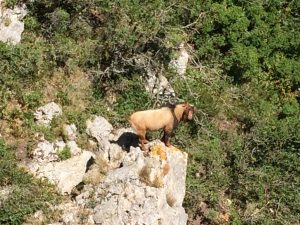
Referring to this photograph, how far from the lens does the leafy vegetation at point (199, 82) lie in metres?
15.2

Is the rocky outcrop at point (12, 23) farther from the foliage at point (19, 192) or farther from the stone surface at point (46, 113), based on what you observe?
the foliage at point (19, 192)

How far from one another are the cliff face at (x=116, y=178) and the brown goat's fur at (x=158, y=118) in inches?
15.2

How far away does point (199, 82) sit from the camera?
17.4 meters

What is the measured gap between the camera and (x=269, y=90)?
1809 centimetres

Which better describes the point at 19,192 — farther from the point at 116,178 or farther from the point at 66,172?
the point at 116,178

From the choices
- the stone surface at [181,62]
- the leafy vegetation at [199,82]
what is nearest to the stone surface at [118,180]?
the leafy vegetation at [199,82]

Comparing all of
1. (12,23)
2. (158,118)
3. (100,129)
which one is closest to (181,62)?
(100,129)

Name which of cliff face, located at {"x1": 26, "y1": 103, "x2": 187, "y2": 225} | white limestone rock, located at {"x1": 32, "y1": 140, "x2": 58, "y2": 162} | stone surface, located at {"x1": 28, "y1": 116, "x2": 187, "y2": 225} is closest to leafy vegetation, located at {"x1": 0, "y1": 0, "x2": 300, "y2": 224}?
white limestone rock, located at {"x1": 32, "y1": 140, "x2": 58, "y2": 162}

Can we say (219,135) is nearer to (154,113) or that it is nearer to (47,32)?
(154,113)

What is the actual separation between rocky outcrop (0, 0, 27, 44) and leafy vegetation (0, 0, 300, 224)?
0.23 m

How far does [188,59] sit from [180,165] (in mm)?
5758

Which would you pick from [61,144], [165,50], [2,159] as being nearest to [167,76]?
[165,50]

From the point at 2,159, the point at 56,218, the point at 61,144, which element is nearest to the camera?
the point at 56,218

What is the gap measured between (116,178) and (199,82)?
6533 mm
